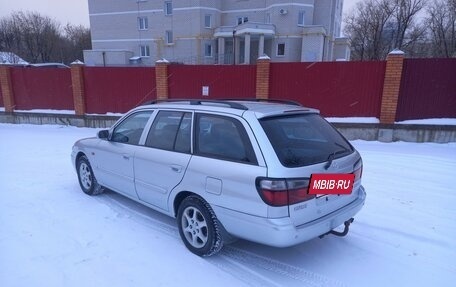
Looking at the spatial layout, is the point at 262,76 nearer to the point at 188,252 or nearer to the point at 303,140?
the point at 303,140

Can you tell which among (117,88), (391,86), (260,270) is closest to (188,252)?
(260,270)

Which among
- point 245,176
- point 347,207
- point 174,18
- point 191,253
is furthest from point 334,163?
point 174,18

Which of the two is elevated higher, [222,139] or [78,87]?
[78,87]

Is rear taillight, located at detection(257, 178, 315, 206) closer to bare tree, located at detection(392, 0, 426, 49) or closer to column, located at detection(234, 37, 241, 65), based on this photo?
column, located at detection(234, 37, 241, 65)

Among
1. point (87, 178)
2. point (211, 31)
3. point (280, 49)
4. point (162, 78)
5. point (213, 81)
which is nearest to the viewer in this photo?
point (87, 178)

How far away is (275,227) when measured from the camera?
2443 mm

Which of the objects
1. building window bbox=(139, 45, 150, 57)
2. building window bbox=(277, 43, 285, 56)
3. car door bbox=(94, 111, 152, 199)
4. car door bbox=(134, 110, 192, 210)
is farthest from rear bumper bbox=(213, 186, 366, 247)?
building window bbox=(139, 45, 150, 57)

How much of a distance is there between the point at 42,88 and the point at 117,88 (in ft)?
12.6

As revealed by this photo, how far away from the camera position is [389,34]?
3684cm

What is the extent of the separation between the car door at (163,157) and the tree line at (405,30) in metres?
37.8

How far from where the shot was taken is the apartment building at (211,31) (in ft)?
102

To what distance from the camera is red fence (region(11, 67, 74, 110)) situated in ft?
40.1

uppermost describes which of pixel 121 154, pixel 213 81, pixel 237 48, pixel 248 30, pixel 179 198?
pixel 248 30

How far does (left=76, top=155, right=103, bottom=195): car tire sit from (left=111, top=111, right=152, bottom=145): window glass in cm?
94
